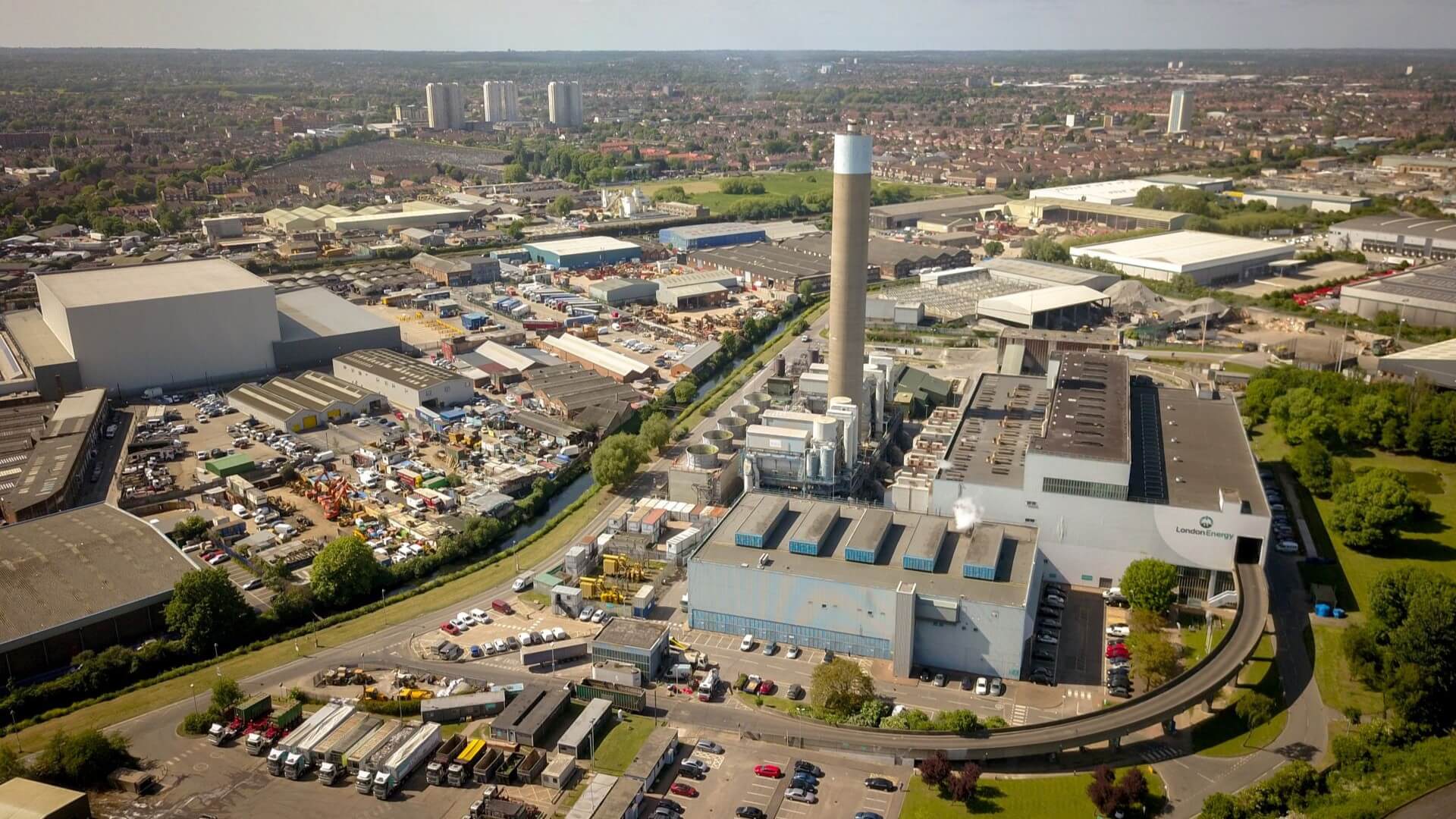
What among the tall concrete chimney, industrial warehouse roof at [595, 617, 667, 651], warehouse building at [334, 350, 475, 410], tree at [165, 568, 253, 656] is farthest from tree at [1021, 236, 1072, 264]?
tree at [165, 568, 253, 656]

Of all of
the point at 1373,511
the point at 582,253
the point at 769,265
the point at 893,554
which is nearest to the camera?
the point at 893,554

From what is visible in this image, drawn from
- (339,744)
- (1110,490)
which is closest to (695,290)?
(1110,490)

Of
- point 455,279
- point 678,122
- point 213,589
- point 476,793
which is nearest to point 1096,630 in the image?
point 476,793

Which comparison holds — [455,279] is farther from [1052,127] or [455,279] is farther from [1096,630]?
[1052,127]

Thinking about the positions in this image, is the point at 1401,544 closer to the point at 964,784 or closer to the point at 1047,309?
the point at 964,784

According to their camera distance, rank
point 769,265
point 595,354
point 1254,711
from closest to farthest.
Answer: point 1254,711, point 595,354, point 769,265

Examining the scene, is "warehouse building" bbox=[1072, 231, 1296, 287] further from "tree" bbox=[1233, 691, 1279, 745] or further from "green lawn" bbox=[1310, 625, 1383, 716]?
"tree" bbox=[1233, 691, 1279, 745]
